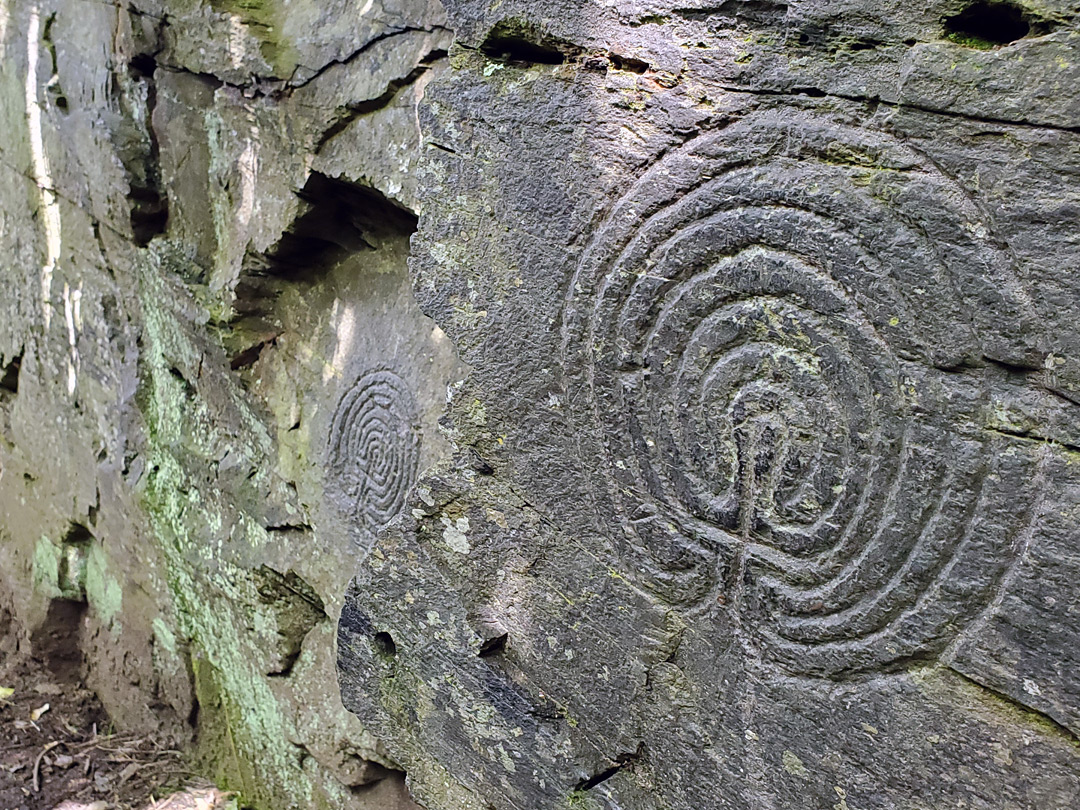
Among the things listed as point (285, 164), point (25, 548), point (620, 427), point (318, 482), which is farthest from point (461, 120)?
point (25, 548)

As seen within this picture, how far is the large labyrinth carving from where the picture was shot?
1.04 m

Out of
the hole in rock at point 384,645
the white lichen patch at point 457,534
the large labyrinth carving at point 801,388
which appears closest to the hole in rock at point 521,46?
the large labyrinth carving at point 801,388

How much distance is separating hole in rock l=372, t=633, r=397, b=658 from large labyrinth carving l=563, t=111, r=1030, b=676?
615 mm

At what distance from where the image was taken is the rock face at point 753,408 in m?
1.00

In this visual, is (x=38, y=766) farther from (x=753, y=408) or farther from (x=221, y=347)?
(x=753, y=408)

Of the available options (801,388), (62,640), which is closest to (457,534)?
(801,388)

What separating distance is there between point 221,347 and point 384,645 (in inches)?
49.3

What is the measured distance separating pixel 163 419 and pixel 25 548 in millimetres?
1355

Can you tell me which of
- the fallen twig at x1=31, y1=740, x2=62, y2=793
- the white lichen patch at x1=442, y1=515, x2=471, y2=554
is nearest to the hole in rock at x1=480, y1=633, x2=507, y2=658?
the white lichen patch at x1=442, y1=515, x2=471, y2=554

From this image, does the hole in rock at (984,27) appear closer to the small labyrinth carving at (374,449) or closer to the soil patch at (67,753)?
the small labyrinth carving at (374,449)

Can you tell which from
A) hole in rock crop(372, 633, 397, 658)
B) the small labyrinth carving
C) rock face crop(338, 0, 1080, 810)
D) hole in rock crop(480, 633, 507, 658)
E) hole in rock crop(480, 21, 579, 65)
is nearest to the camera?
rock face crop(338, 0, 1080, 810)

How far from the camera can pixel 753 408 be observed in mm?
1215

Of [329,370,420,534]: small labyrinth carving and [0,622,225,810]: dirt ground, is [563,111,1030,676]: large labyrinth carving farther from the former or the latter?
[0,622,225,810]: dirt ground

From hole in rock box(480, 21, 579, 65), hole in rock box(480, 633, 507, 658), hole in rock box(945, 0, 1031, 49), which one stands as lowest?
hole in rock box(480, 633, 507, 658)
